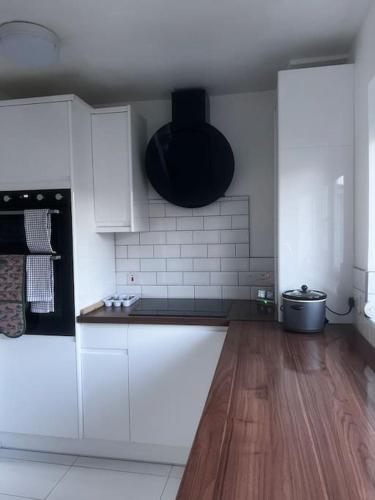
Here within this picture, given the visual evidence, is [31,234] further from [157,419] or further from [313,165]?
[313,165]

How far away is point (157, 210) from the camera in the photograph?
251 cm

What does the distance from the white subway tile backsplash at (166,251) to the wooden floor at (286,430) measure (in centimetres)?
114

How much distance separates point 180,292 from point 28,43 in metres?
1.66

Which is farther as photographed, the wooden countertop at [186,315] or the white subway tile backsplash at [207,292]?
the white subway tile backsplash at [207,292]

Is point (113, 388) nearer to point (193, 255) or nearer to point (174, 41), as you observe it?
point (193, 255)

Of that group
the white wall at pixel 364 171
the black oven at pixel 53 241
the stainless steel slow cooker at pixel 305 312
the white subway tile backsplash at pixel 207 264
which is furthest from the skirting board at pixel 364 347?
the black oven at pixel 53 241

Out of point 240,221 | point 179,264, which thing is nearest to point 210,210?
point 240,221

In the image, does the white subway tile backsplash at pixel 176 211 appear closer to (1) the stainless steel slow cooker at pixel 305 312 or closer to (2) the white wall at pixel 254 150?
(2) the white wall at pixel 254 150

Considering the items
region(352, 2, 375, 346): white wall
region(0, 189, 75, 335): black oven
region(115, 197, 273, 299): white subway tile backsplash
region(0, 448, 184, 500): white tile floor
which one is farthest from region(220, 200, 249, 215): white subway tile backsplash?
region(0, 448, 184, 500): white tile floor

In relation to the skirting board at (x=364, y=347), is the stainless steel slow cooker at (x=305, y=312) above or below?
above

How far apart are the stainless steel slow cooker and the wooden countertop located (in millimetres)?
234

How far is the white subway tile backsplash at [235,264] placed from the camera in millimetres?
2414

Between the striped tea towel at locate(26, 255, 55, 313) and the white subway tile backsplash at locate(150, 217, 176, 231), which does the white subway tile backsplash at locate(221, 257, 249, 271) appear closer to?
the white subway tile backsplash at locate(150, 217, 176, 231)

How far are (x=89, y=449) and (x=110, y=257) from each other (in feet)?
3.94
